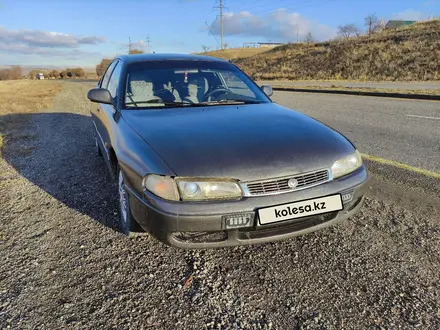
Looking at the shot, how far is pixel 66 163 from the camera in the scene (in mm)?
4527

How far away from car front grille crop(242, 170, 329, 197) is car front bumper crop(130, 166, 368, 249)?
3 centimetres

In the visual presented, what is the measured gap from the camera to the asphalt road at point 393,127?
4.53 metres

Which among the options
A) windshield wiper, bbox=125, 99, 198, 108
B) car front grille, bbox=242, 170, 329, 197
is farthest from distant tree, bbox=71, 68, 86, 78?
car front grille, bbox=242, 170, 329, 197

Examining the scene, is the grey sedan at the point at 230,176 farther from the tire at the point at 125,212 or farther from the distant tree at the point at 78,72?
the distant tree at the point at 78,72

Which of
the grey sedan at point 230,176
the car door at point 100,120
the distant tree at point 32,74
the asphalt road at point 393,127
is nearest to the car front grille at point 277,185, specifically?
the grey sedan at point 230,176

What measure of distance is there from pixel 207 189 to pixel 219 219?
0.61 feet

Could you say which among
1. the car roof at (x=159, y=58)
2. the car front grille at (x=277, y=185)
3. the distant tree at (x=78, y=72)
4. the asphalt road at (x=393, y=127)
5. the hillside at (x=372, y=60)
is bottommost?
the asphalt road at (x=393, y=127)

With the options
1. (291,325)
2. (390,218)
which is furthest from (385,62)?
(291,325)

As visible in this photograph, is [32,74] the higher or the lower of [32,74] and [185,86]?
the higher

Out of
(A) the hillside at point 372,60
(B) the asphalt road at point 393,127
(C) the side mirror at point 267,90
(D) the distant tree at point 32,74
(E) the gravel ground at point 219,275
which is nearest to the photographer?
(E) the gravel ground at point 219,275

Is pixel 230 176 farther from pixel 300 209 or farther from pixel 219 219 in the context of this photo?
pixel 300 209

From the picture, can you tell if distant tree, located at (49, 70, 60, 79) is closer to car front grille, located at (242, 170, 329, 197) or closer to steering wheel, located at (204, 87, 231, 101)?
steering wheel, located at (204, 87, 231, 101)

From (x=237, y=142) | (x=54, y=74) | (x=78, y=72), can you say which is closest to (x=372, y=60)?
(x=237, y=142)

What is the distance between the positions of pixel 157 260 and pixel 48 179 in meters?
2.28
